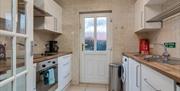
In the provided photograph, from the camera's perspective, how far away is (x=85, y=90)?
3.71 metres

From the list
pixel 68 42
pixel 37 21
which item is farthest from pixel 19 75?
pixel 68 42

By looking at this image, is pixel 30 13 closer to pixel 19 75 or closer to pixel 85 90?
pixel 19 75

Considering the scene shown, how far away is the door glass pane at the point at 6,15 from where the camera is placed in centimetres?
110

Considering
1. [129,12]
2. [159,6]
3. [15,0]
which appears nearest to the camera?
[15,0]

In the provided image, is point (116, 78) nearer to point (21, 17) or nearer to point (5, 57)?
point (21, 17)

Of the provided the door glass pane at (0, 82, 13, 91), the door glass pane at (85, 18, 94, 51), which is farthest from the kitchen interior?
the door glass pane at (0, 82, 13, 91)

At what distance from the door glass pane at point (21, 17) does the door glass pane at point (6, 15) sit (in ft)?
0.44

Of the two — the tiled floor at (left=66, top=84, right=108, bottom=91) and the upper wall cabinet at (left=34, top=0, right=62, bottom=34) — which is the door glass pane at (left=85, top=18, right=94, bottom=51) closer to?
the upper wall cabinet at (left=34, top=0, right=62, bottom=34)

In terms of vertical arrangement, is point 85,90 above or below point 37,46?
below

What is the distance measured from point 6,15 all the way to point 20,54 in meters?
→ 0.35

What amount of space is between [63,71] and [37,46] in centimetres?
79

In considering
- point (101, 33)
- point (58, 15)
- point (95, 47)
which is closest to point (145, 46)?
point (101, 33)

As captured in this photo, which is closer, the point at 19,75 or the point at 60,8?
the point at 19,75

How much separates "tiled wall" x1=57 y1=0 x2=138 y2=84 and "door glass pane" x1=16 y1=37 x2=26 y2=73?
2.86 meters
